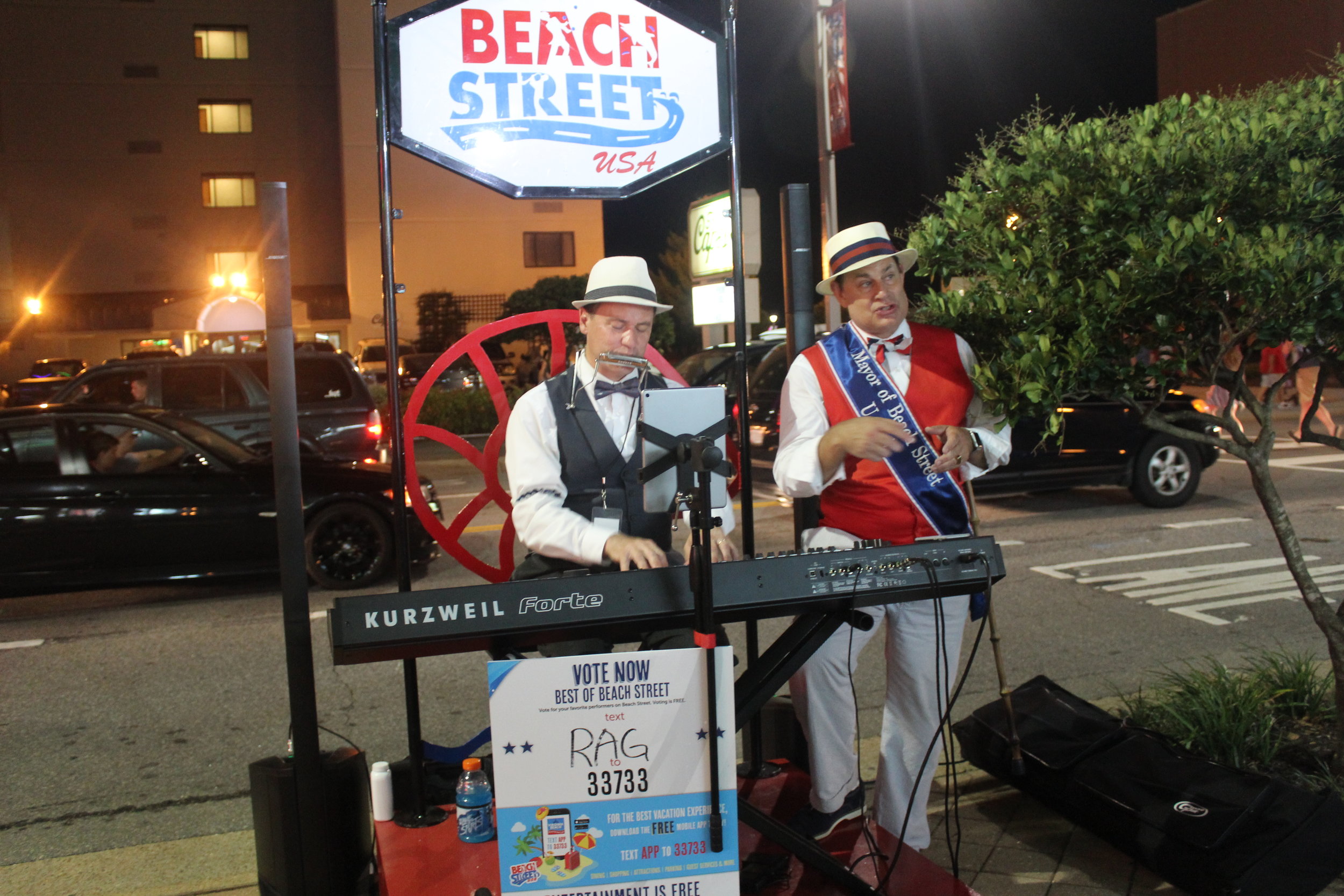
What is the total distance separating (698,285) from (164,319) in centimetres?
2911

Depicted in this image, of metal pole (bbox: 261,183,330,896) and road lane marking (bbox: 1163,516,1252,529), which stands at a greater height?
metal pole (bbox: 261,183,330,896)

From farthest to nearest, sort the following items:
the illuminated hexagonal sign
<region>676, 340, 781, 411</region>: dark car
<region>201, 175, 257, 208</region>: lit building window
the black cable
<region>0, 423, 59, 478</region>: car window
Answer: <region>201, 175, 257, 208</region>: lit building window → <region>676, 340, 781, 411</region>: dark car → <region>0, 423, 59, 478</region>: car window → the illuminated hexagonal sign → the black cable

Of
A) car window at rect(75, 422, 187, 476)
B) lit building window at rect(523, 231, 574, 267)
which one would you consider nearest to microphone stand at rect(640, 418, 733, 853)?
car window at rect(75, 422, 187, 476)

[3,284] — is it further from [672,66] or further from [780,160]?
[672,66]

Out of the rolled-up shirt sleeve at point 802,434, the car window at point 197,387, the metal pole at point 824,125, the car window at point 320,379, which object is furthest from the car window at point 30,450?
the metal pole at point 824,125

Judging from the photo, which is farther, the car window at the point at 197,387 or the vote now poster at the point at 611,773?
the car window at the point at 197,387

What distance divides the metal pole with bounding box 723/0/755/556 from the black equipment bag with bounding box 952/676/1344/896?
122 cm

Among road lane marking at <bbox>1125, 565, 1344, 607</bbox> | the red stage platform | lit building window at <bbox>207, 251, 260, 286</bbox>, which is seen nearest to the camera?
the red stage platform

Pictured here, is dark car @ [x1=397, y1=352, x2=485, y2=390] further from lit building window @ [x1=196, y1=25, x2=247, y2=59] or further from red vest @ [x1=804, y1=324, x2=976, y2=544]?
lit building window @ [x1=196, y1=25, x2=247, y2=59]

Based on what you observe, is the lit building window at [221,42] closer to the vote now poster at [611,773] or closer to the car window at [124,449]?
the car window at [124,449]

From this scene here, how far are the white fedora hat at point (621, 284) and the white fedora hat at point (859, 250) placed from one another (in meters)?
0.54

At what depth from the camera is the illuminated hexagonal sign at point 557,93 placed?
3377mm

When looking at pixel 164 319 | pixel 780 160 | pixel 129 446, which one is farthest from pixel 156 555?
pixel 780 160

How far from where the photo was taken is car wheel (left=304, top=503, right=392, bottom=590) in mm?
7879
